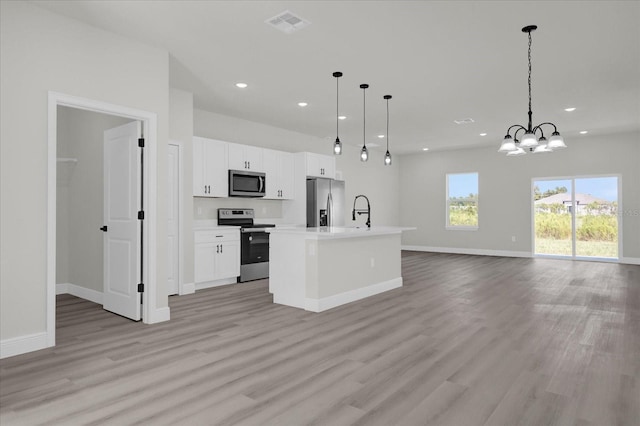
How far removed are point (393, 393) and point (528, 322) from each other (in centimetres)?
233

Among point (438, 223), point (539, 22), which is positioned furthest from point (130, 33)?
point (438, 223)

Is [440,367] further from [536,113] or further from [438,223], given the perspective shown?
[438,223]

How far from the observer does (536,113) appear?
22.6ft

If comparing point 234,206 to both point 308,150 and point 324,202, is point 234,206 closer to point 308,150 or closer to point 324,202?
point 324,202

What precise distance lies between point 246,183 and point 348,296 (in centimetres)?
283

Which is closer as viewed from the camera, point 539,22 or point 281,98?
point 539,22

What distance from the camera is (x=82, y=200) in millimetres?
5359

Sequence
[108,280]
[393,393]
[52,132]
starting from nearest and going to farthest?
[393,393]
[52,132]
[108,280]

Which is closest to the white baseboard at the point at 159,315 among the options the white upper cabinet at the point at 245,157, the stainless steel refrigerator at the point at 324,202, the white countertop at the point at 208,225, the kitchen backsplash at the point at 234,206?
the white countertop at the point at 208,225

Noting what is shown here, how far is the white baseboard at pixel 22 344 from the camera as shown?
3158 mm

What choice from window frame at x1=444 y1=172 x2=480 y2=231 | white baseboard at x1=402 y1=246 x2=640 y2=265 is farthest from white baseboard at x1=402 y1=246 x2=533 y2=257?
window frame at x1=444 y1=172 x2=480 y2=231

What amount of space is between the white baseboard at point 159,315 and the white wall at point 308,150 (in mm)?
2426

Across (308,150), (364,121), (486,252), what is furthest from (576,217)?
(308,150)

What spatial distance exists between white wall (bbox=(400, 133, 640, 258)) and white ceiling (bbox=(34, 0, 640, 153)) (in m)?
1.89
